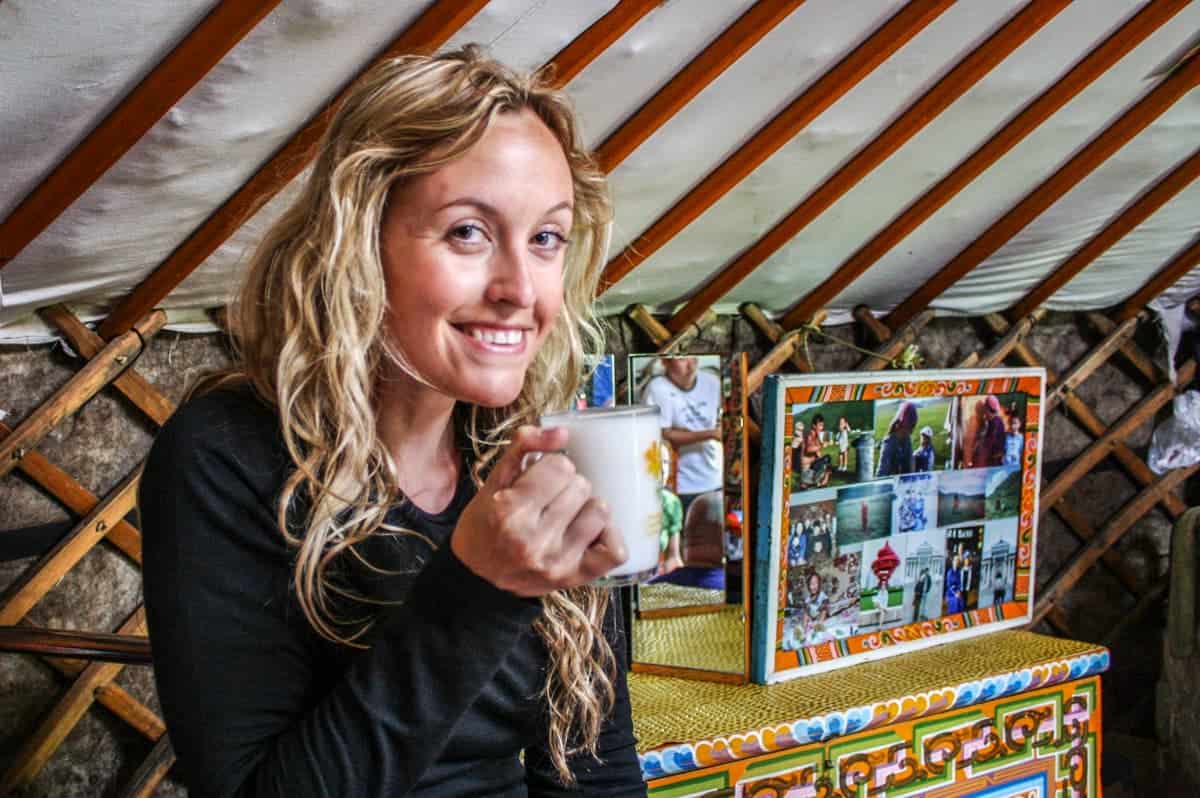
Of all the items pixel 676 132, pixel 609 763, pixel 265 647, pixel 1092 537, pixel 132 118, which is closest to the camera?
pixel 265 647

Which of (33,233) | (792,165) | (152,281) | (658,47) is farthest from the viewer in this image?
(792,165)

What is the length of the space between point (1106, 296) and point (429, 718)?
2.75 meters

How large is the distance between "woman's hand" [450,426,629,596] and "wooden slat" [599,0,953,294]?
4.03 feet

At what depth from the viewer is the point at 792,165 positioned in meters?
1.99

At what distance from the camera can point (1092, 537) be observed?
316cm

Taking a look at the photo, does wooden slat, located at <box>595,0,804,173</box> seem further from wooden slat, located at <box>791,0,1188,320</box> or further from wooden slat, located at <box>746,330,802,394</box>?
wooden slat, located at <box>746,330,802,394</box>

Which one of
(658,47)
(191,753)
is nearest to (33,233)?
(658,47)

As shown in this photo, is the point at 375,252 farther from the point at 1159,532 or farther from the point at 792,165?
the point at 1159,532

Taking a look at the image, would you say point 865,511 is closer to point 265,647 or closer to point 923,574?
point 923,574

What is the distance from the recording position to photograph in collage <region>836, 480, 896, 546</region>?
5.61ft

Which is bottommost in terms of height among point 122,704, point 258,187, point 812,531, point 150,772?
point 150,772

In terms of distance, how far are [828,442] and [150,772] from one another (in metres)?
1.25

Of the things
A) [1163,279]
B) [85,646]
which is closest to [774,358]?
[1163,279]

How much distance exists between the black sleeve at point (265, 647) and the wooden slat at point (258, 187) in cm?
42
